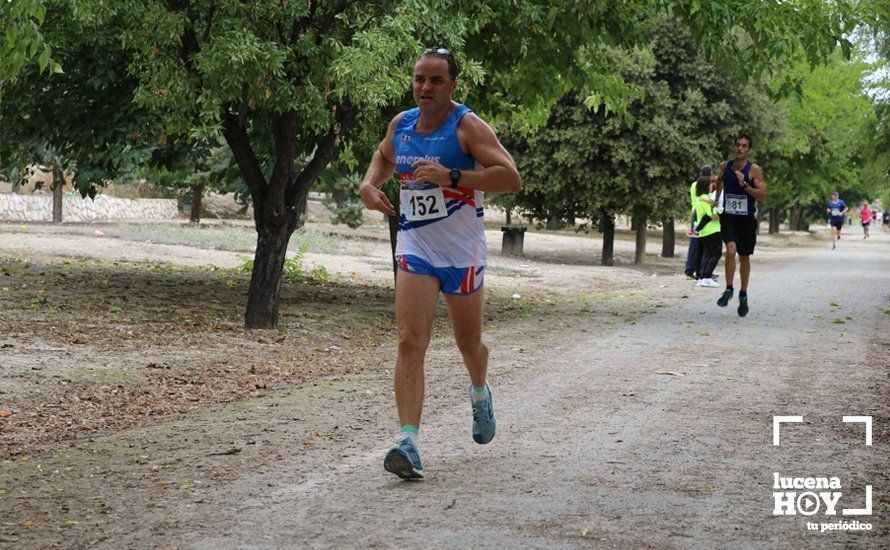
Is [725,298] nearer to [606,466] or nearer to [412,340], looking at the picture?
[606,466]

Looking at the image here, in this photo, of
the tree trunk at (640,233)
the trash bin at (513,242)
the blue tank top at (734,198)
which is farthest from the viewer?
the trash bin at (513,242)

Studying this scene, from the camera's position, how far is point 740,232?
14.4 metres

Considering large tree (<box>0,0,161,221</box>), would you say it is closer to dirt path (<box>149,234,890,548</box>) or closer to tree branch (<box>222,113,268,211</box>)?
tree branch (<box>222,113,268,211</box>)

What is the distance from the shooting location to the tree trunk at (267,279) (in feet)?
41.0

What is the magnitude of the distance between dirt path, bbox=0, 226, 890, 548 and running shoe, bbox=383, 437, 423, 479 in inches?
2.7

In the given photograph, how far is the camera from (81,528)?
16.0 feet

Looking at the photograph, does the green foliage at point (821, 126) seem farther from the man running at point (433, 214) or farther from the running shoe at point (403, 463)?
the running shoe at point (403, 463)

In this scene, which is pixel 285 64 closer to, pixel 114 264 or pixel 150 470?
pixel 150 470

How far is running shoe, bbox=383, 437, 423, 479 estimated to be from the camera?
5.61 metres

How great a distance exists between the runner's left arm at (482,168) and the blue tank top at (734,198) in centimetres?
870

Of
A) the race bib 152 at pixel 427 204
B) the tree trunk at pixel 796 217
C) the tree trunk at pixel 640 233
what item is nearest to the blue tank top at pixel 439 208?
the race bib 152 at pixel 427 204

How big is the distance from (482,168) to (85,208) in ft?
127

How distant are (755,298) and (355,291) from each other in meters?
6.10

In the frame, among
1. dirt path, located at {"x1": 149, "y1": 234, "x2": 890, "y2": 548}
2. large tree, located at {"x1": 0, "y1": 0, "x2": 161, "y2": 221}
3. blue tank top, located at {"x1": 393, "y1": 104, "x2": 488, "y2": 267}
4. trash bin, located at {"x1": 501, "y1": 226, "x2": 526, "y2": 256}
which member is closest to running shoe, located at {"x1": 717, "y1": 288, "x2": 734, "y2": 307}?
dirt path, located at {"x1": 149, "y1": 234, "x2": 890, "y2": 548}
